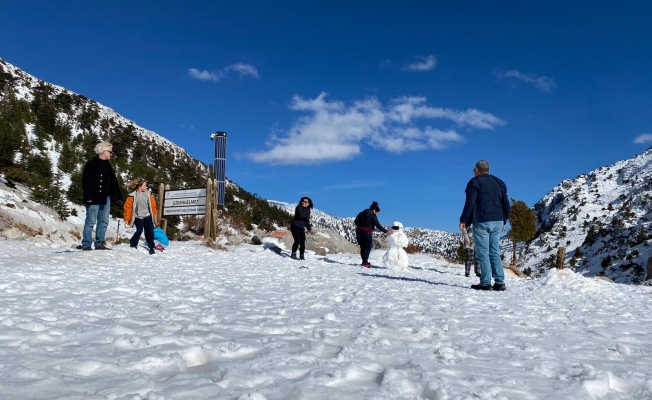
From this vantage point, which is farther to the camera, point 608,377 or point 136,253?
point 136,253

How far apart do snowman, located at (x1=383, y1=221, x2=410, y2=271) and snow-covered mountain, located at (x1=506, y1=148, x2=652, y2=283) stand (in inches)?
1439

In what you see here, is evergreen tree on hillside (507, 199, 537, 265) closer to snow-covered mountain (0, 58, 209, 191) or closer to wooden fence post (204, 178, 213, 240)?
wooden fence post (204, 178, 213, 240)

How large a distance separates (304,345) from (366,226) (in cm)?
1025

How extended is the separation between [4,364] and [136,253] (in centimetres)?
967

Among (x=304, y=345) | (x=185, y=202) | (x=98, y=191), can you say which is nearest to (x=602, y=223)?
(x=185, y=202)

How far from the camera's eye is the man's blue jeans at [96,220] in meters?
9.80

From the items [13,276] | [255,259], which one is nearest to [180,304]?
[13,276]

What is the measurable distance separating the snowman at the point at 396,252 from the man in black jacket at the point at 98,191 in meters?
7.70

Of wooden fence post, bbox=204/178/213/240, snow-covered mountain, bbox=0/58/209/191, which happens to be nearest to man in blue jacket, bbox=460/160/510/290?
wooden fence post, bbox=204/178/213/240

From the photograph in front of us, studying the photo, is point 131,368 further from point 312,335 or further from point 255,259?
point 255,259

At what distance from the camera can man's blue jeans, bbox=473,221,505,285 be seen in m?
7.99

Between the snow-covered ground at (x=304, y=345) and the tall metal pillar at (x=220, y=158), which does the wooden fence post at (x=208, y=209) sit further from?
the snow-covered ground at (x=304, y=345)

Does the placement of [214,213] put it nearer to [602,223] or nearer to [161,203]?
[161,203]

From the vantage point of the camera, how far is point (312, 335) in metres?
3.55
